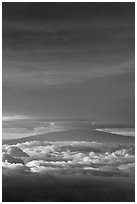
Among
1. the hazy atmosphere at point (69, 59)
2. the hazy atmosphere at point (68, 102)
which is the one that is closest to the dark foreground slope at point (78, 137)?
the hazy atmosphere at point (68, 102)

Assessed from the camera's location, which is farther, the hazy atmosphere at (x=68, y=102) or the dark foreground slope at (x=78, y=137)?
the dark foreground slope at (x=78, y=137)

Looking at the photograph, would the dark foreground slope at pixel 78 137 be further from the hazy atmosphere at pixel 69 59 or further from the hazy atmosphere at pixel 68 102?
the hazy atmosphere at pixel 69 59

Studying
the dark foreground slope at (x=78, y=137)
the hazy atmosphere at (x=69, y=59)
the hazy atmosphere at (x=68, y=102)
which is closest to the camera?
the hazy atmosphere at (x=68, y=102)

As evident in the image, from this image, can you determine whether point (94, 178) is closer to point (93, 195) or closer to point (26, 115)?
point (93, 195)

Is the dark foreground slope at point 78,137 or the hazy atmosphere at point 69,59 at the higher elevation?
the hazy atmosphere at point 69,59

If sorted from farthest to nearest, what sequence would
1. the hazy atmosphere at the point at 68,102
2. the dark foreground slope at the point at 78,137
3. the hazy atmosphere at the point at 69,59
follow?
the hazy atmosphere at the point at 69,59, the dark foreground slope at the point at 78,137, the hazy atmosphere at the point at 68,102

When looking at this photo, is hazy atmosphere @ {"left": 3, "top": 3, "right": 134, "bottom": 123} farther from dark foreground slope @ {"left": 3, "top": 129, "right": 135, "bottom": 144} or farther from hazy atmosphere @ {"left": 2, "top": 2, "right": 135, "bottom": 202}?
dark foreground slope @ {"left": 3, "top": 129, "right": 135, "bottom": 144}

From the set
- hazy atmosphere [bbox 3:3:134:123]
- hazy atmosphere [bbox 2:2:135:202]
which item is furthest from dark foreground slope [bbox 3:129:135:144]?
hazy atmosphere [bbox 3:3:134:123]
